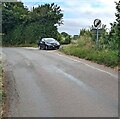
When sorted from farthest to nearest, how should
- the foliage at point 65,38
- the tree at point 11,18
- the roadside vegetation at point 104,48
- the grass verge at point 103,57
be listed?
the tree at point 11,18
the foliage at point 65,38
the roadside vegetation at point 104,48
the grass verge at point 103,57

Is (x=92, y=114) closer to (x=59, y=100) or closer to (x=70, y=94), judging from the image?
(x=59, y=100)

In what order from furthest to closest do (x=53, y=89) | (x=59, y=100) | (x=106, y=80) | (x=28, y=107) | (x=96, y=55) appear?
(x=96, y=55) → (x=106, y=80) → (x=53, y=89) → (x=59, y=100) → (x=28, y=107)

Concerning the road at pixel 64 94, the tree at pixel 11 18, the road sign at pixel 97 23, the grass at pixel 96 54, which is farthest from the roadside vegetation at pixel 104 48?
the tree at pixel 11 18

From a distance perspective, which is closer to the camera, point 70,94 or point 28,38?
point 70,94

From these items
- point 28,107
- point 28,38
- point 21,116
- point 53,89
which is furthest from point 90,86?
point 28,38

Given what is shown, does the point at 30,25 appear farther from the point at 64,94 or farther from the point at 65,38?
the point at 64,94

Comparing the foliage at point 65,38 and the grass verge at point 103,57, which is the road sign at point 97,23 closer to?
the grass verge at point 103,57

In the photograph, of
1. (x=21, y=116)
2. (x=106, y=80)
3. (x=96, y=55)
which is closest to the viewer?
(x=21, y=116)

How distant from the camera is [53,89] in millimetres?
12539

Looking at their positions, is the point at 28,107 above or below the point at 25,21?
below

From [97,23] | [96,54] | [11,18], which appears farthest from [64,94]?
[11,18]

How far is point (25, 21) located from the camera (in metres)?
54.6

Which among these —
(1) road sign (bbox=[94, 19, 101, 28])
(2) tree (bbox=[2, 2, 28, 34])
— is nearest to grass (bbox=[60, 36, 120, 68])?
(1) road sign (bbox=[94, 19, 101, 28])

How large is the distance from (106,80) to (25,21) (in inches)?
1608
